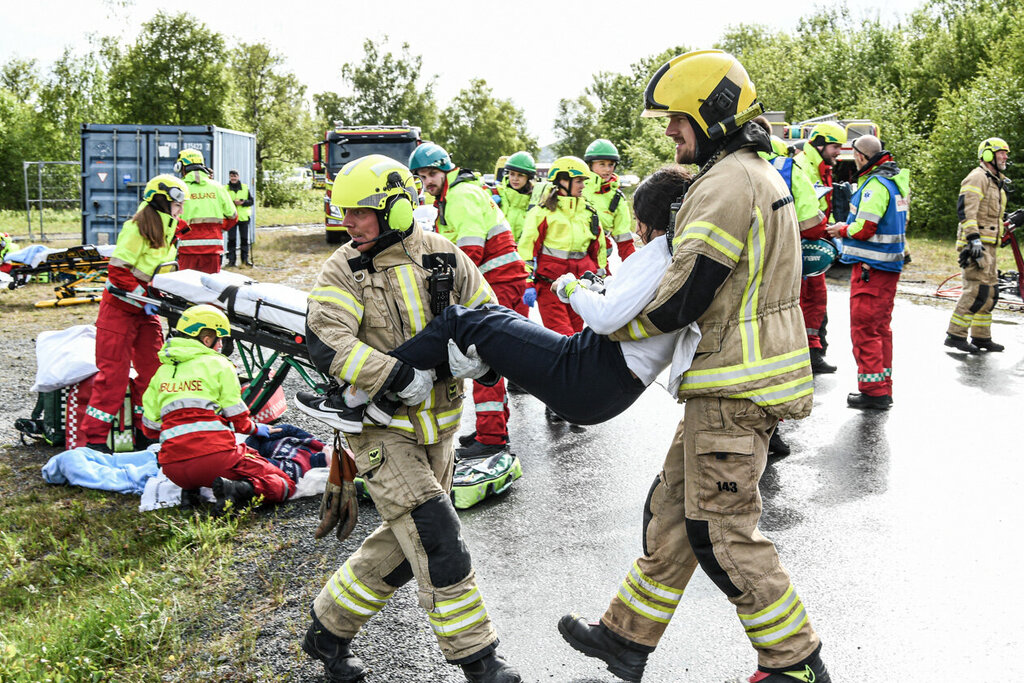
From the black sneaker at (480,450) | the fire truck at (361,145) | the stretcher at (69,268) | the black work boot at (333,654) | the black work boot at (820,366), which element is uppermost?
the fire truck at (361,145)

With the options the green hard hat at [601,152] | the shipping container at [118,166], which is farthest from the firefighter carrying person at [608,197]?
the shipping container at [118,166]

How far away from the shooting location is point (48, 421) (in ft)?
23.9

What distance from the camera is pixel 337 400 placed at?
11.1 feet

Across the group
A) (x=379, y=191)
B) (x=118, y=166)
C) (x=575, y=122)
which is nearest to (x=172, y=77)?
(x=118, y=166)

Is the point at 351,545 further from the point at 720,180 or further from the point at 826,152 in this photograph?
the point at 826,152

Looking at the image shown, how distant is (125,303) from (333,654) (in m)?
4.49

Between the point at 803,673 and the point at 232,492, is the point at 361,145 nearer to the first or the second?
the point at 232,492

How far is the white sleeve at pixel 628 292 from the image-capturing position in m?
2.95

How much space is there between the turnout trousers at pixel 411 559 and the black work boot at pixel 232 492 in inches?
82.3

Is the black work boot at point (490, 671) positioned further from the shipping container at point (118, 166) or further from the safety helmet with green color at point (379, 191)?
the shipping container at point (118, 166)

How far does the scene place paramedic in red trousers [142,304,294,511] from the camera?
5.52m

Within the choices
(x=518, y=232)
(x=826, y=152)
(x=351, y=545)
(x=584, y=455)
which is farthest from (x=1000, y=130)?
(x=351, y=545)

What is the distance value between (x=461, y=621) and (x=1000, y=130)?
21.9 meters

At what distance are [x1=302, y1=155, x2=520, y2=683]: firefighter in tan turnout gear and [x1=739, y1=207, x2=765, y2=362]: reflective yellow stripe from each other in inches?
45.6
